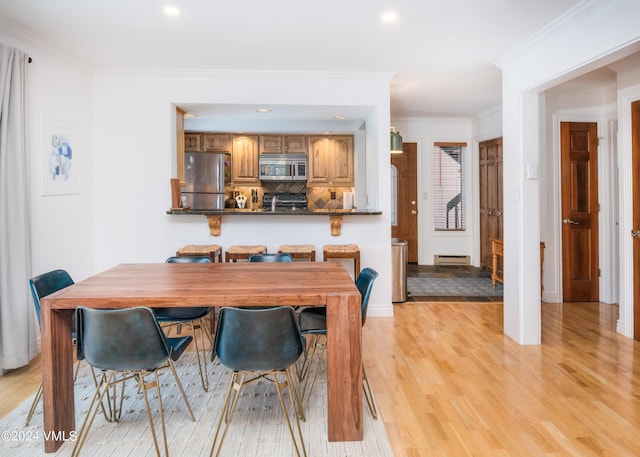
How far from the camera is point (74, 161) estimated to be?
411 cm

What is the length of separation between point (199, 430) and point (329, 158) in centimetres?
560

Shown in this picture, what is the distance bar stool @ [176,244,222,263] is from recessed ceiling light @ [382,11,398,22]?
→ 2.55 metres

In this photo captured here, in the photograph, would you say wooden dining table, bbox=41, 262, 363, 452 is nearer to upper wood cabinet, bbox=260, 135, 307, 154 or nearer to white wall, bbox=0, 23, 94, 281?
white wall, bbox=0, 23, 94, 281

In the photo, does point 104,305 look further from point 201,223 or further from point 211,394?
point 201,223

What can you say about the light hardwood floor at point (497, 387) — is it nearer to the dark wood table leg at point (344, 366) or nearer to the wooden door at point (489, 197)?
the dark wood table leg at point (344, 366)

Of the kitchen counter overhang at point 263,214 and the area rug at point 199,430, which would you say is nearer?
the area rug at point 199,430

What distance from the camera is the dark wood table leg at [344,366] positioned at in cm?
227

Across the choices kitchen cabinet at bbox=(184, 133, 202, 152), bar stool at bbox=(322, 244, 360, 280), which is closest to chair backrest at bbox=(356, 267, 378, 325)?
bar stool at bbox=(322, 244, 360, 280)

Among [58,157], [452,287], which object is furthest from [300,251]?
[452,287]

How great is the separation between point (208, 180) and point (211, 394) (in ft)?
15.5

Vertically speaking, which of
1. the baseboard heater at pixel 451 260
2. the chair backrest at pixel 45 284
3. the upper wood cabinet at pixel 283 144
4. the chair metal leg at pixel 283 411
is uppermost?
the upper wood cabinet at pixel 283 144

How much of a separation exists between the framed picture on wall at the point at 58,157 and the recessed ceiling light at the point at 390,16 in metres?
2.82

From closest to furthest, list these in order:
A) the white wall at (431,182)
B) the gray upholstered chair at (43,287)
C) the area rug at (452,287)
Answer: the gray upholstered chair at (43,287)
the area rug at (452,287)
the white wall at (431,182)

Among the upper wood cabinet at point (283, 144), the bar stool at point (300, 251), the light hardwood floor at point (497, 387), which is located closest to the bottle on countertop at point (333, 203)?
the upper wood cabinet at point (283, 144)
